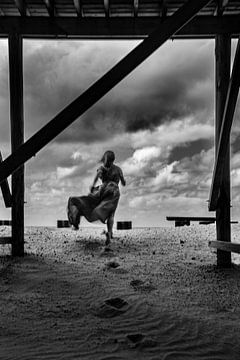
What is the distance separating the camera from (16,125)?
24.3 ft

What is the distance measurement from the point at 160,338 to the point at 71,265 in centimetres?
356

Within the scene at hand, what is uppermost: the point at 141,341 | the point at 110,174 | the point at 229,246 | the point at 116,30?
the point at 116,30

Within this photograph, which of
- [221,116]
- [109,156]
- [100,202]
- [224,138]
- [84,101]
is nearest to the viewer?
[84,101]

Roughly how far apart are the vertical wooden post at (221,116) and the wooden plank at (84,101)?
343cm

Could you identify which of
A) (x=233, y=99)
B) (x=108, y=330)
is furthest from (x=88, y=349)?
(x=233, y=99)

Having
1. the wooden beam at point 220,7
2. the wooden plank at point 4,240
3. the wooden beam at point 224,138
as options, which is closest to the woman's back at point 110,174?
the wooden plank at point 4,240

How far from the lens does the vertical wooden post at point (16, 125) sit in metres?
7.30

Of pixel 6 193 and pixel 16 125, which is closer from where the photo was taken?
pixel 6 193

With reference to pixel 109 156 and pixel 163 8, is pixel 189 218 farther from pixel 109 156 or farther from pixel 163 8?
pixel 163 8

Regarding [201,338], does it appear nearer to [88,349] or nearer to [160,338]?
[160,338]

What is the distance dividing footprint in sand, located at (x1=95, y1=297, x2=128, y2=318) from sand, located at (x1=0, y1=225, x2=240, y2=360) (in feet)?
0.04

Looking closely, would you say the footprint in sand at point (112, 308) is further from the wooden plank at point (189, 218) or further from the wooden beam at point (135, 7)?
the wooden plank at point (189, 218)

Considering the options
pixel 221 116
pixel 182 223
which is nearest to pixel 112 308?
pixel 221 116

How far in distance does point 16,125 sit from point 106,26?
2.64 m
